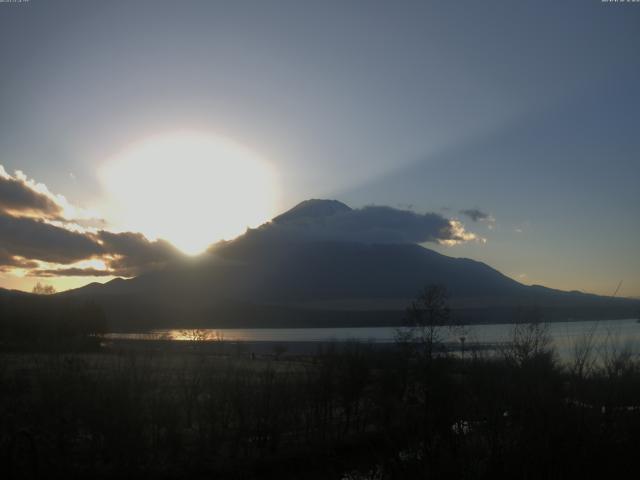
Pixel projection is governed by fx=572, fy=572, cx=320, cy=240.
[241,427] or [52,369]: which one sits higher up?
[52,369]

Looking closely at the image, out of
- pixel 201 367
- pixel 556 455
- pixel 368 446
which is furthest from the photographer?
pixel 201 367

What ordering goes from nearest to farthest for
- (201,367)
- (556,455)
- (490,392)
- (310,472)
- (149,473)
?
(556,455) < (490,392) < (149,473) < (310,472) < (201,367)

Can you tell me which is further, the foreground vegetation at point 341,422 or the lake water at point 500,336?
the lake water at point 500,336

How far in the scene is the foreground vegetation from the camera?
1198cm

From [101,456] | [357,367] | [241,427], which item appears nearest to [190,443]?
[241,427]

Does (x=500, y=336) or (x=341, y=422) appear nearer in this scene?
(x=341, y=422)

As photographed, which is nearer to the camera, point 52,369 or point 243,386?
point 52,369

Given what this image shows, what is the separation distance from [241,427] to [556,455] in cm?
1626

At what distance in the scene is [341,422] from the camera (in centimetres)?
2970

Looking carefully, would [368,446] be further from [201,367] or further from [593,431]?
[593,431]

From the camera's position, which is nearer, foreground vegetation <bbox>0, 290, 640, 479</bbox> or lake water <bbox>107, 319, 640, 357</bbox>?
foreground vegetation <bbox>0, 290, 640, 479</bbox>

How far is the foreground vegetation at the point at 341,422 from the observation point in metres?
12.0

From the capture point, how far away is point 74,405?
21562 millimetres

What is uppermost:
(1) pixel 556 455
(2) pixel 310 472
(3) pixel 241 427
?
(1) pixel 556 455
